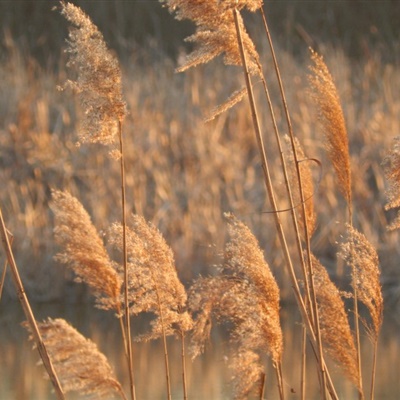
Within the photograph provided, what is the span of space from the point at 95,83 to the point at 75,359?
491mm

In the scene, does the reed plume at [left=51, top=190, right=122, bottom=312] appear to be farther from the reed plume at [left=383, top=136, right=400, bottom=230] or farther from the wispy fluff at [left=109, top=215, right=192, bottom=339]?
the reed plume at [left=383, top=136, right=400, bottom=230]

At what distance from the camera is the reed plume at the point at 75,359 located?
1.95 meters

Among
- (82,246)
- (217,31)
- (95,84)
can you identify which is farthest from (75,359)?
(217,31)

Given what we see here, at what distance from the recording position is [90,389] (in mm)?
1992

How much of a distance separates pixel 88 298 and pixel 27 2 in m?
6.79

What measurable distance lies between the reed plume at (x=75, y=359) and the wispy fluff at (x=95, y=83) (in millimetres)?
344

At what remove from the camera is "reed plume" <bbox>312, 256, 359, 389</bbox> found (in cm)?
223

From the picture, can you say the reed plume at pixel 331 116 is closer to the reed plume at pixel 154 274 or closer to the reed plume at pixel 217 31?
the reed plume at pixel 217 31

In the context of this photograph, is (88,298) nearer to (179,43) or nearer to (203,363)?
(203,363)

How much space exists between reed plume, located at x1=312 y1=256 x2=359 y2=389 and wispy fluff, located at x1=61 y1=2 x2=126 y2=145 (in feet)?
1.83

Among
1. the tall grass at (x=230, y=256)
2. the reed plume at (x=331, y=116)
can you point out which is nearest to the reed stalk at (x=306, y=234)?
the tall grass at (x=230, y=256)

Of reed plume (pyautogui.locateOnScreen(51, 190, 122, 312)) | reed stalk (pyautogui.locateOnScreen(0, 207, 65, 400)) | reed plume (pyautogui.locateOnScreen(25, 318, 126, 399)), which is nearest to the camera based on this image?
reed stalk (pyautogui.locateOnScreen(0, 207, 65, 400))

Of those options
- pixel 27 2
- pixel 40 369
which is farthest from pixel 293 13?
pixel 40 369

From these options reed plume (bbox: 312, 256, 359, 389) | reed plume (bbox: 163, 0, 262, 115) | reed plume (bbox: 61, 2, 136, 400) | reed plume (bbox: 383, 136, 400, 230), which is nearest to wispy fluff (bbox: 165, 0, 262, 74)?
reed plume (bbox: 163, 0, 262, 115)
